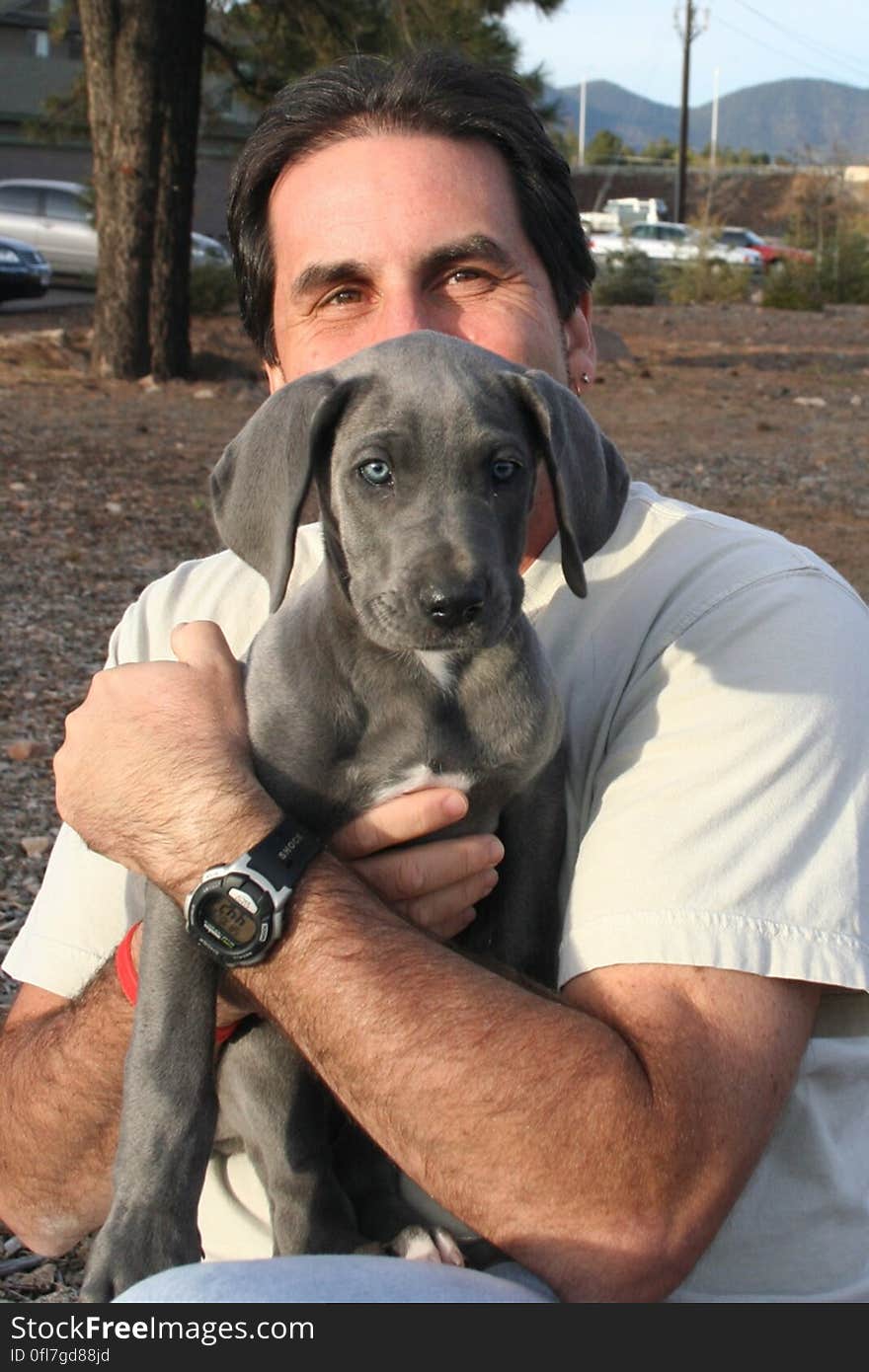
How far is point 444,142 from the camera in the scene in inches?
143

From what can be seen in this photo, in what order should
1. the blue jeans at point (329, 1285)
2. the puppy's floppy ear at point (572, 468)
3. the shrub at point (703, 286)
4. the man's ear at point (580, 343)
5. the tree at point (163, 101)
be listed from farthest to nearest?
the shrub at point (703, 286), the tree at point (163, 101), the man's ear at point (580, 343), the puppy's floppy ear at point (572, 468), the blue jeans at point (329, 1285)

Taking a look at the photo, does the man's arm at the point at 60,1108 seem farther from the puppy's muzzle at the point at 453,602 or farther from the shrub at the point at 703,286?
the shrub at the point at 703,286

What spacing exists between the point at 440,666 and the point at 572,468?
0.42 metres

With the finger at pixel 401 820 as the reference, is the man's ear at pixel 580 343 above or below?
above

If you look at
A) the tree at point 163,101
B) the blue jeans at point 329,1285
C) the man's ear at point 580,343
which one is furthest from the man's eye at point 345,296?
the tree at point 163,101

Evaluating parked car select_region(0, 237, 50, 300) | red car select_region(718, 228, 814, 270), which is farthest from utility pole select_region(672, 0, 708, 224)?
parked car select_region(0, 237, 50, 300)

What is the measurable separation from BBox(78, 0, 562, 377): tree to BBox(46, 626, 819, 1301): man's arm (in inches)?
543

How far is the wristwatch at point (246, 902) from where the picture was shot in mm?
2646

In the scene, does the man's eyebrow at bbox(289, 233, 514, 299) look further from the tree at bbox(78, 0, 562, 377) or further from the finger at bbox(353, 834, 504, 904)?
the tree at bbox(78, 0, 562, 377)

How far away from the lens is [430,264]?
137 inches

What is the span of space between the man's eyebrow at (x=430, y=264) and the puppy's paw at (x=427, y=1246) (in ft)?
6.37
